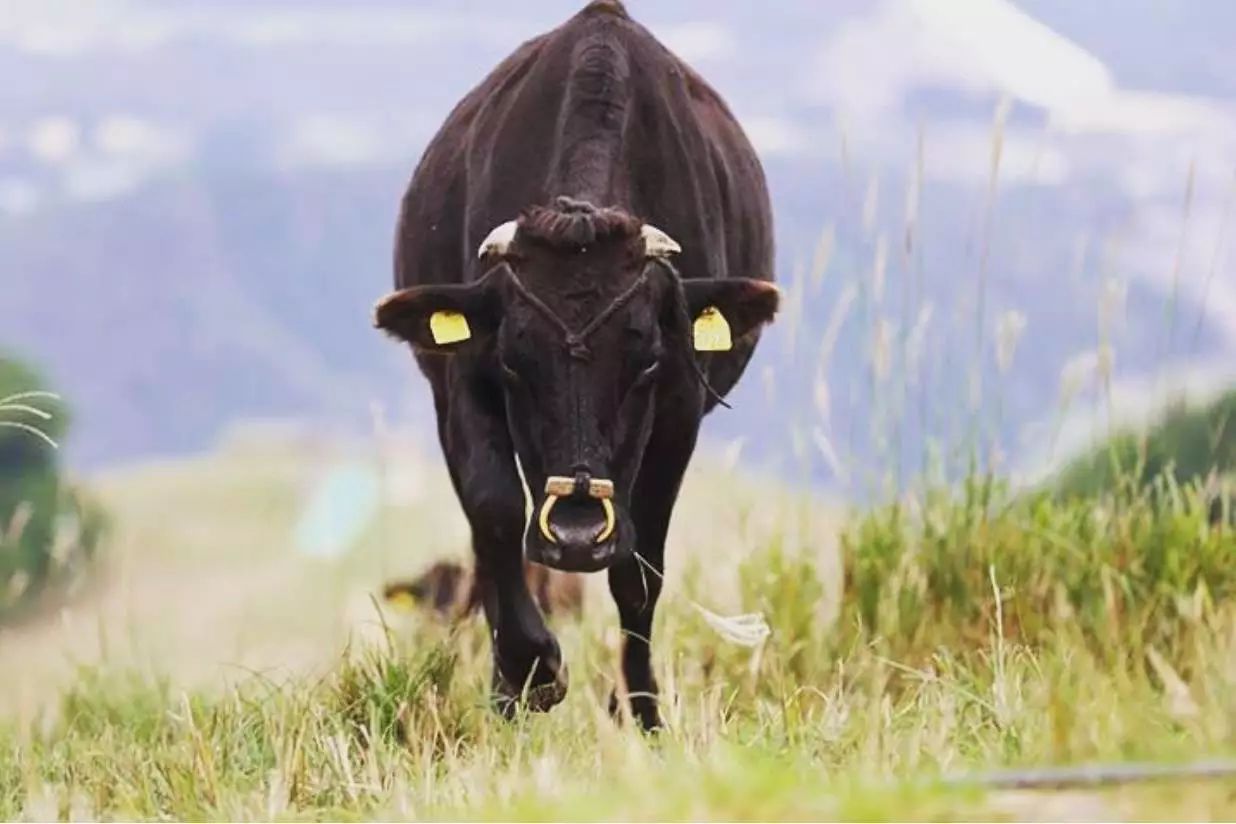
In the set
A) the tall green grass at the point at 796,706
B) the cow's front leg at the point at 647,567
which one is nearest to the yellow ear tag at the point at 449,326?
the cow's front leg at the point at 647,567

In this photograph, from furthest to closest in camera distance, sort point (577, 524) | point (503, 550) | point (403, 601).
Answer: point (403, 601) < point (503, 550) < point (577, 524)

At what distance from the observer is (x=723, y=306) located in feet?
19.2

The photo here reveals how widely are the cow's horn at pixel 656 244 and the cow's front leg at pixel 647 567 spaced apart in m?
0.62

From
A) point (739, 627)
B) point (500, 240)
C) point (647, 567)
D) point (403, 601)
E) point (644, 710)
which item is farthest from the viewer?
point (403, 601)

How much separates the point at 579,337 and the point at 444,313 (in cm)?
46

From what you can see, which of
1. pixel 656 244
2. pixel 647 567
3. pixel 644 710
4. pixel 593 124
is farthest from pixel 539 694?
pixel 593 124

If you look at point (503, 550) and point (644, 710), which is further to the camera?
point (644, 710)

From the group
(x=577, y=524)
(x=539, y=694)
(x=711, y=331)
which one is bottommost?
(x=539, y=694)

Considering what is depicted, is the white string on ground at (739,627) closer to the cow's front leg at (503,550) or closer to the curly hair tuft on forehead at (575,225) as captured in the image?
the cow's front leg at (503,550)

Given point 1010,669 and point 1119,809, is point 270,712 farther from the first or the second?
point 1119,809

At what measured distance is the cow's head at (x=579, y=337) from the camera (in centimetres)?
537

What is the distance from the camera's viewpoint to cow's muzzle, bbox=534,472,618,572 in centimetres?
531

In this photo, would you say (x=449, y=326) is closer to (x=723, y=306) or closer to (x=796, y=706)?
(x=723, y=306)

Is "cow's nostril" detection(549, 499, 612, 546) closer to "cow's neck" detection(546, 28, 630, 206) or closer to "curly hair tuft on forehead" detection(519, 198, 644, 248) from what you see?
"curly hair tuft on forehead" detection(519, 198, 644, 248)
